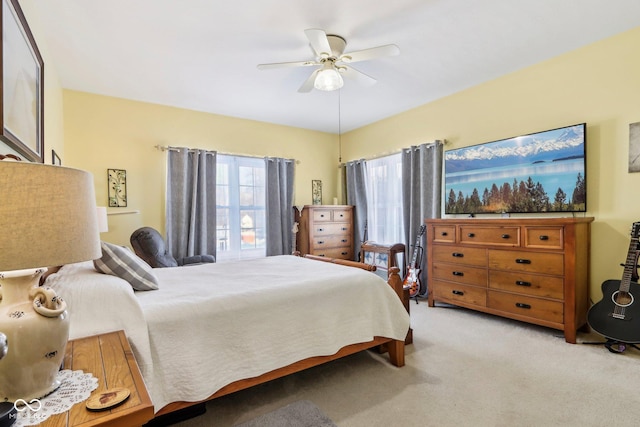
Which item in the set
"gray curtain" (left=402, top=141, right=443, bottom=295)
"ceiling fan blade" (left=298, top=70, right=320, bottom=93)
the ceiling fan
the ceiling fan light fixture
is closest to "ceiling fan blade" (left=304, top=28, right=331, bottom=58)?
the ceiling fan

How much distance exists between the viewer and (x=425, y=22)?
2.42m

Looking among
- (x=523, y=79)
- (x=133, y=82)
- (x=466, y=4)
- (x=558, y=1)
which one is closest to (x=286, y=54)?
(x=466, y=4)

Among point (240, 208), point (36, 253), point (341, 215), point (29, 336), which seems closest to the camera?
point (36, 253)

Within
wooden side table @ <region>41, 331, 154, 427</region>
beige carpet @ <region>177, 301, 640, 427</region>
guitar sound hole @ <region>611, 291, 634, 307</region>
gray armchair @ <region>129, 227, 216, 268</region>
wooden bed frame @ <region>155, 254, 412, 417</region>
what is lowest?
beige carpet @ <region>177, 301, 640, 427</region>

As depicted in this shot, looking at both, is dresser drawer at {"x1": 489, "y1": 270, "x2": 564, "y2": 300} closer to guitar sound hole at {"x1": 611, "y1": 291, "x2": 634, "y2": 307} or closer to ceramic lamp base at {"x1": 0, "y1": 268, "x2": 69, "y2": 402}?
guitar sound hole at {"x1": 611, "y1": 291, "x2": 634, "y2": 307}

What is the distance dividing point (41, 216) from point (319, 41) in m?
2.09

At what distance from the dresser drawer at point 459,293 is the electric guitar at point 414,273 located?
278 mm

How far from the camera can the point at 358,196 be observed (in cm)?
529

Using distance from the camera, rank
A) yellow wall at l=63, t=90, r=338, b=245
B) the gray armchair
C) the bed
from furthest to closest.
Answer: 1. yellow wall at l=63, t=90, r=338, b=245
2. the gray armchair
3. the bed

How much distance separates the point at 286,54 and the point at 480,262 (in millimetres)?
2854

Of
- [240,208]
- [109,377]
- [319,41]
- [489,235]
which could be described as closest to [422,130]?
[489,235]

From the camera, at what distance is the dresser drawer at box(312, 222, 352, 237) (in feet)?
16.3

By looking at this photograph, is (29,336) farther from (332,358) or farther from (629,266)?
(629,266)

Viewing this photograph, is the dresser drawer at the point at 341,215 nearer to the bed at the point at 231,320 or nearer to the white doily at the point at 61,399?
the bed at the point at 231,320
